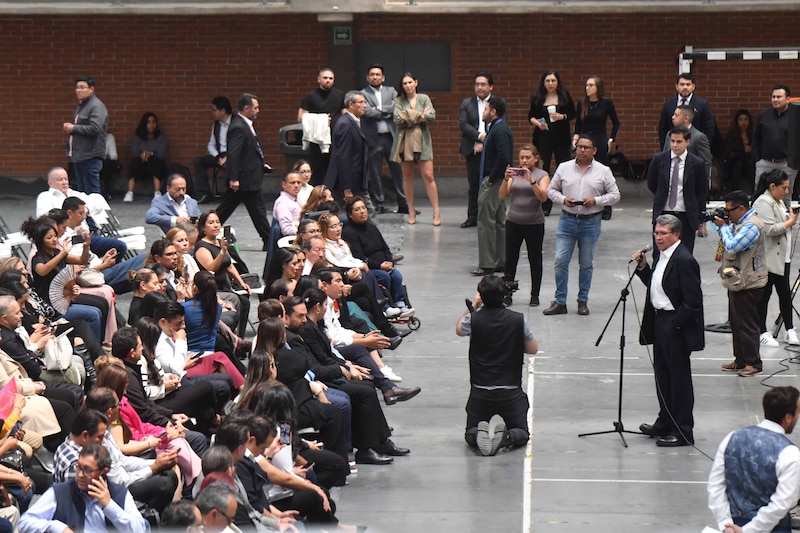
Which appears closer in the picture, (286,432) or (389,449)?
(286,432)

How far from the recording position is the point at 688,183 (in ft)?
45.9

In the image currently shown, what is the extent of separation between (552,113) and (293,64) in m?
4.50

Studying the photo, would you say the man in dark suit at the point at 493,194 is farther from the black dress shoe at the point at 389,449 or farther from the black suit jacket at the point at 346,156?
the black dress shoe at the point at 389,449

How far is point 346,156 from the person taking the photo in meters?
17.4

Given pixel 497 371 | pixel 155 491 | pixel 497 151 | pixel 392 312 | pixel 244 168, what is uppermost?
pixel 497 151

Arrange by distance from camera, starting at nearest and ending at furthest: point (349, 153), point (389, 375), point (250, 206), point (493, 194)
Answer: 1. point (389, 375)
2. point (493, 194)
3. point (250, 206)
4. point (349, 153)

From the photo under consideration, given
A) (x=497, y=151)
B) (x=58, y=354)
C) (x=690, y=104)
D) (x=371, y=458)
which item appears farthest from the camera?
(x=690, y=104)

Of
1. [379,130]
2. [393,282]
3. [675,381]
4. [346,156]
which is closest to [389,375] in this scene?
[393,282]

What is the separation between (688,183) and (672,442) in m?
4.11

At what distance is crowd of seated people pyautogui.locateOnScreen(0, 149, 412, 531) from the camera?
26.3 feet

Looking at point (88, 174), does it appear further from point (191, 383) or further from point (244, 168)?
point (191, 383)

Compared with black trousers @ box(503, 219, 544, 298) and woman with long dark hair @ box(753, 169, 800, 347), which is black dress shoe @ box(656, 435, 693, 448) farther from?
black trousers @ box(503, 219, 544, 298)

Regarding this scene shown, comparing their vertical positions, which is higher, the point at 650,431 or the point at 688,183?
the point at 688,183

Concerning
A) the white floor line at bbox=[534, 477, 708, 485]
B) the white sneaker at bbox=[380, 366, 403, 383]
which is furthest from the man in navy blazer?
the white floor line at bbox=[534, 477, 708, 485]
